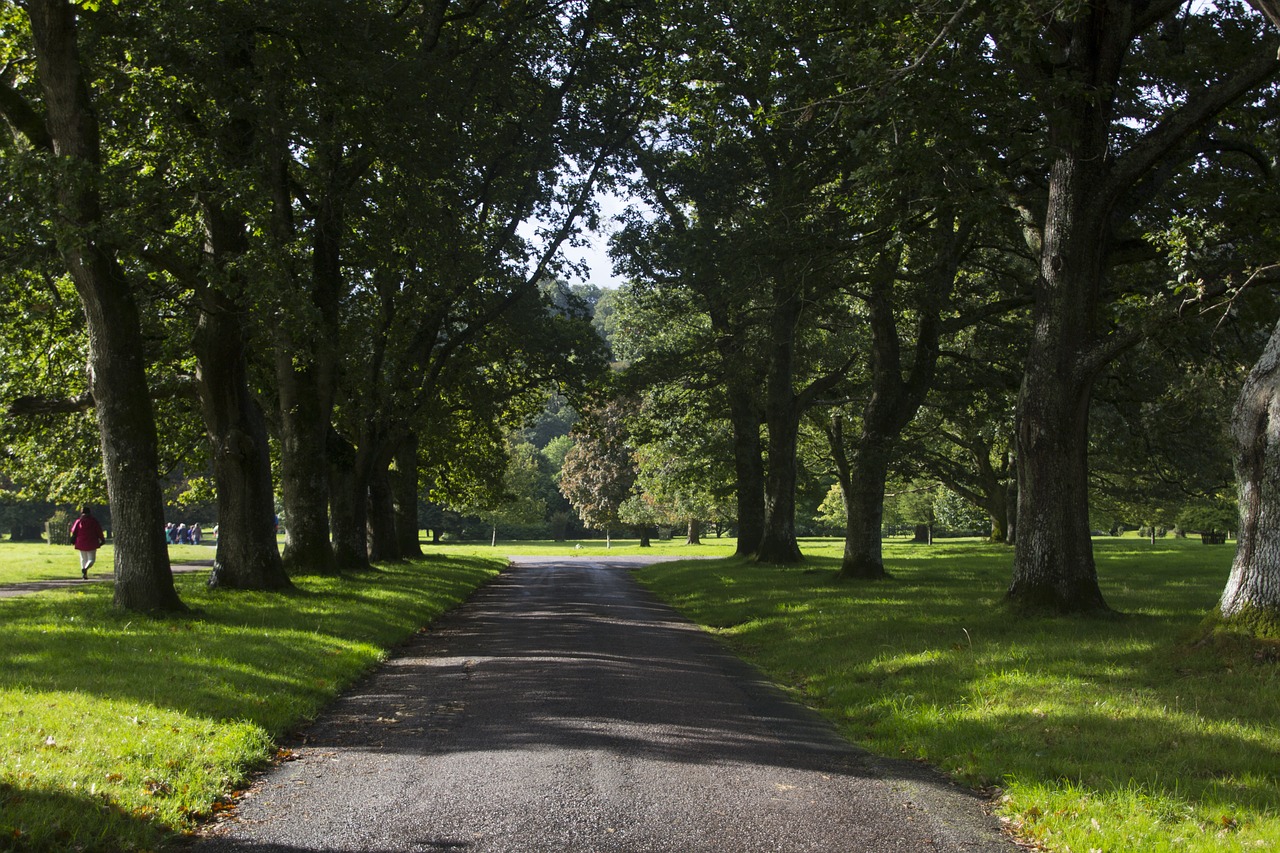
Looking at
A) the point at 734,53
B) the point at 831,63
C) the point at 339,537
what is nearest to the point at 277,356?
the point at 339,537

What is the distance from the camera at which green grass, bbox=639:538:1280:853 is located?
592cm

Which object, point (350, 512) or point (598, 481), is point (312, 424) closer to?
point (350, 512)

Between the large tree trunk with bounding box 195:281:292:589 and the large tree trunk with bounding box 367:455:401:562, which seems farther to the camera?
the large tree trunk with bounding box 367:455:401:562

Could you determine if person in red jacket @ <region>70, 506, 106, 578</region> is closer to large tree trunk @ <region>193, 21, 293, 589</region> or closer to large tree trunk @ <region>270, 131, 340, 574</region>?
large tree trunk @ <region>270, 131, 340, 574</region>

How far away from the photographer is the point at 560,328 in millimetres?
28578

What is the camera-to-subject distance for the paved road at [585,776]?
5.54 m

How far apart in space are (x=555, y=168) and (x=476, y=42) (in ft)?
11.5

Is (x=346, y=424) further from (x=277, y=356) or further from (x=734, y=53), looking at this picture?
(x=734, y=53)

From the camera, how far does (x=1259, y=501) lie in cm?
940

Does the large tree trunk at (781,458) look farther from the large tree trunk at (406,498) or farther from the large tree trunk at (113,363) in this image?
the large tree trunk at (113,363)

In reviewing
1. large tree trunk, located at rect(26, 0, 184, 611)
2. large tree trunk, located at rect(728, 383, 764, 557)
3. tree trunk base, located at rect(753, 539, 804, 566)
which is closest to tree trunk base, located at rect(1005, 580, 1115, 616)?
large tree trunk, located at rect(26, 0, 184, 611)

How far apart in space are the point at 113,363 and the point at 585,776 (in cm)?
998

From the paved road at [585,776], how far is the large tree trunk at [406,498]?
22.5 m

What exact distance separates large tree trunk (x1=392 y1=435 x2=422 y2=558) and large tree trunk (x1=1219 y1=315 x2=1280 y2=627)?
26.6m
